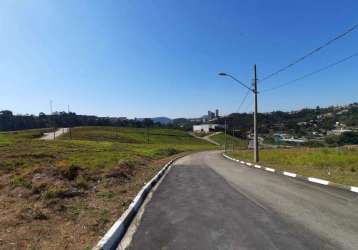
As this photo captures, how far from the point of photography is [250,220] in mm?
7730

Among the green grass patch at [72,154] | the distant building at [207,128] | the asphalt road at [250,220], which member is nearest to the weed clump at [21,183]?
the green grass patch at [72,154]

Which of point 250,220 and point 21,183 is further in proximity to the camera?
point 21,183

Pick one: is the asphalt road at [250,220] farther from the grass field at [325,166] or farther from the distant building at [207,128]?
the distant building at [207,128]

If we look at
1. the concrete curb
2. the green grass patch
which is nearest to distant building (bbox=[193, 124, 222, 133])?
the green grass patch

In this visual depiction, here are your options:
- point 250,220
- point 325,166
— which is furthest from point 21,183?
point 325,166

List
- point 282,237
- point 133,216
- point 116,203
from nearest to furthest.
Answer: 1. point 282,237
2. point 133,216
3. point 116,203

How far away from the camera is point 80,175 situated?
16.2 meters

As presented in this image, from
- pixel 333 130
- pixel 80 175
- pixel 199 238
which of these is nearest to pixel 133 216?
pixel 199 238

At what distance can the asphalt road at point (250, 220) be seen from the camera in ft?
20.0

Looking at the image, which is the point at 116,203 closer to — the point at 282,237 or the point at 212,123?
the point at 282,237

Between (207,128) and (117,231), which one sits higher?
(117,231)

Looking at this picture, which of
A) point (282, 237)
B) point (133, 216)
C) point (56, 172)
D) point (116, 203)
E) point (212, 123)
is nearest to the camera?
point (282, 237)

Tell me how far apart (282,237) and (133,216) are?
12.2 feet

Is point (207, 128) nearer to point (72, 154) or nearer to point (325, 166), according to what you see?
point (72, 154)
